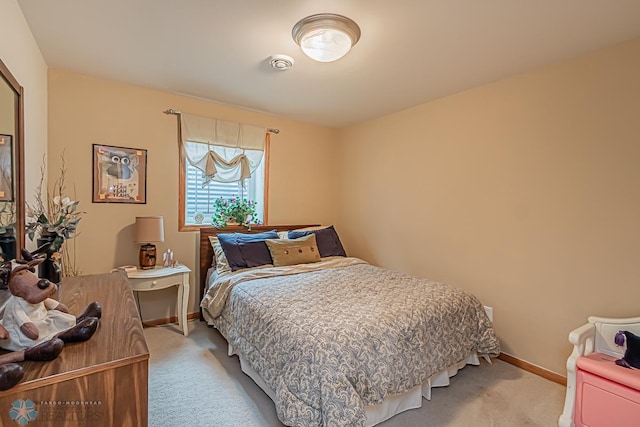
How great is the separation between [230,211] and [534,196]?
2.93 meters

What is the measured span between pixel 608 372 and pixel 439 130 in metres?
2.28

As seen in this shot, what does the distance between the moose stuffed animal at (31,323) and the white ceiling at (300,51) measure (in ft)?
5.11

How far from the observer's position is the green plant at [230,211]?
11.5ft

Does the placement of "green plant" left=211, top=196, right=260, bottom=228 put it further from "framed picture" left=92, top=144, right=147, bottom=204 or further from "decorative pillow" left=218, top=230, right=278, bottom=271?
"framed picture" left=92, top=144, right=147, bottom=204

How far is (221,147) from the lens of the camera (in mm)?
3508

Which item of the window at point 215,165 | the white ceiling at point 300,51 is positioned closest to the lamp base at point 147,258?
the window at point 215,165

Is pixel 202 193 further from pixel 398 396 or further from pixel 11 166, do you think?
pixel 398 396

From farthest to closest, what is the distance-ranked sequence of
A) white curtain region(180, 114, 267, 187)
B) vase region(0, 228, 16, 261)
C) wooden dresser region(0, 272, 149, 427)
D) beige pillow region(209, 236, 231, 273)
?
white curtain region(180, 114, 267, 187) → beige pillow region(209, 236, 231, 273) → vase region(0, 228, 16, 261) → wooden dresser region(0, 272, 149, 427)

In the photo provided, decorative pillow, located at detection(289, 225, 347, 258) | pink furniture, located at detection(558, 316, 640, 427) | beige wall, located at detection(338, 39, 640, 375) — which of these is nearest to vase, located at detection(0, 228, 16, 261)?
decorative pillow, located at detection(289, 225, 347, 258)

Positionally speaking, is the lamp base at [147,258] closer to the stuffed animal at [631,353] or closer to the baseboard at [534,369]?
the baseboard at [534,369]

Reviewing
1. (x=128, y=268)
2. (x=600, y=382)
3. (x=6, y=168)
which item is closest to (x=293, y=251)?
(x=128, y=268)

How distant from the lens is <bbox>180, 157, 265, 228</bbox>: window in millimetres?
3398

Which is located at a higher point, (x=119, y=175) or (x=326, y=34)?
(x=326, y=34)

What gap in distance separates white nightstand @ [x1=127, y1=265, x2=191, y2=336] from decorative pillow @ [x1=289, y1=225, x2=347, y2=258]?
1.20m
